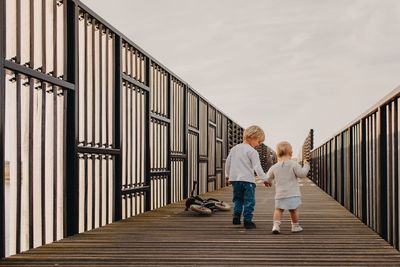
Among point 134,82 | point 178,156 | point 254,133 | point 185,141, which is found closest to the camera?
point 254,133

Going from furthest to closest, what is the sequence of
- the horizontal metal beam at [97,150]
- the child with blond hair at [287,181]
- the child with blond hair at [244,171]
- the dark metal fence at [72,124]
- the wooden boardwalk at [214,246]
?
the child with blond hair at [244,171], the child with blond hair at [287,181], the horizontal metal beam at [97,150], the dark metal fence at [72,124], the wooden boardwalk at [214,246]

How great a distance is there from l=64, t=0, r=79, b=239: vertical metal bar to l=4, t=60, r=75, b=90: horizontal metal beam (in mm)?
146

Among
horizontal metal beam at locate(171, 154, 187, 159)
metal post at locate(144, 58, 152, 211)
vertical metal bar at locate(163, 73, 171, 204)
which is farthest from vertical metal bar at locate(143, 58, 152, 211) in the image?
horizontal metal beam at locate(171, 154, 187, 159)

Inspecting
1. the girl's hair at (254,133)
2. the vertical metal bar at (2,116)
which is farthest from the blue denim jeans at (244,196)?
the vertical metal bar at (2,116)

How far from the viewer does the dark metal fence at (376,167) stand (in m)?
5.48

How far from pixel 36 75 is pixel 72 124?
0.96 meters

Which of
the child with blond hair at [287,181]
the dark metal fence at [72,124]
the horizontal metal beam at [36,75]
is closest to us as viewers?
the horizontal metal beam at [36,75]

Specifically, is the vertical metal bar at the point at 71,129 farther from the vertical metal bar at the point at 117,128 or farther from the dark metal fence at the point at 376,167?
the dark metal fence at the point at 376,167

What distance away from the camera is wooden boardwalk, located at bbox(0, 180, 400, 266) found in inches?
196

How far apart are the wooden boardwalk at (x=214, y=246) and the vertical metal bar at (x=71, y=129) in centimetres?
24

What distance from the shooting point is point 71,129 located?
263 inches

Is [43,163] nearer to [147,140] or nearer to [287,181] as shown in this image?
[287,181]

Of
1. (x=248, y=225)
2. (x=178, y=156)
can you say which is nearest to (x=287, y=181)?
(x=248, y=225)

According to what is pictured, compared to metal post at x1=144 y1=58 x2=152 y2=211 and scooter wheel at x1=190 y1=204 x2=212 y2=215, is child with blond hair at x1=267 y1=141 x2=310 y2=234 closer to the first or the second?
scooter wheel at x1=190 y1=204 x2=212 y2=215
